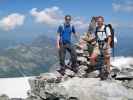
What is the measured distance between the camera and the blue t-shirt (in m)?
26.0

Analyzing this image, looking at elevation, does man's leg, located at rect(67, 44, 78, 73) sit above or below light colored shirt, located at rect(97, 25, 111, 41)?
below

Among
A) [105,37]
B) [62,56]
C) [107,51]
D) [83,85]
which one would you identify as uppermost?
[105,37]

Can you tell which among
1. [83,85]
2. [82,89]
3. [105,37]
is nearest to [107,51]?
[105,37]

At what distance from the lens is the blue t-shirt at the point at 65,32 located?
2597cm

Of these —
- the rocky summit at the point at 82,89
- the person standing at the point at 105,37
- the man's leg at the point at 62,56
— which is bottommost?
the rocky summit at the point at 82,89

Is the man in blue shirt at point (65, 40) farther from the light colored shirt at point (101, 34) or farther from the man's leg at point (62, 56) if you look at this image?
the light colored shirt at point (101, 34)

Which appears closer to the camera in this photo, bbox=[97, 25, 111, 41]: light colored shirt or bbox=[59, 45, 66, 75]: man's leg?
bbox=[97, 25, 111, 41]: light colored shirt

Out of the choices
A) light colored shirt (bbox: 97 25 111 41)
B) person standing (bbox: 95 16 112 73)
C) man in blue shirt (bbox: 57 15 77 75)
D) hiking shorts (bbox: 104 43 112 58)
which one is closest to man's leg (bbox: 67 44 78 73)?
man in blue shirt (bbox: 57 15 77 75)

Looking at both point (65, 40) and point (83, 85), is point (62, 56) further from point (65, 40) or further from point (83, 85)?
point (83, 85)

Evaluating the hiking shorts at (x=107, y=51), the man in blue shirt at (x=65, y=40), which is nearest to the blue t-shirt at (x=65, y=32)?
the man in blue shirt at (x=65, y=40)

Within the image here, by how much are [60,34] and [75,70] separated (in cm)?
313

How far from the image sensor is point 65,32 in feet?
85.6

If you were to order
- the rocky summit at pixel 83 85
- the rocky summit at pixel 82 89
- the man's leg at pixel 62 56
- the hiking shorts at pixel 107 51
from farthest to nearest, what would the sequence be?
1. the man's leg at pixel 62 56
2. the hiking shorts at pixel 107 51
3. the rocky summit at pixel 83 85
4. the rocky summit at pixel 82 89

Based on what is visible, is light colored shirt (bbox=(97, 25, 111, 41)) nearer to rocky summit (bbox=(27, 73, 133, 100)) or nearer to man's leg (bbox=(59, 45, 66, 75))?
rocky summit (bbox=(27, 73, 133, 100))
